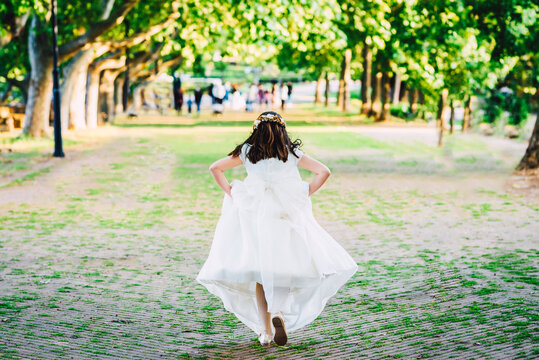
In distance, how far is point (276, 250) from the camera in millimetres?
5258

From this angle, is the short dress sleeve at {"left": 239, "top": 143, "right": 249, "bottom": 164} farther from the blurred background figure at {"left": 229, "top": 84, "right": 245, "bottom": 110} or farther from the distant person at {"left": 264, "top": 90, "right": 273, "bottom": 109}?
the blurred background figure at {"left": 229, "top": 84, "right": 245, "bottom": 110}

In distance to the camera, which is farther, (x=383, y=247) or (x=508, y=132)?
(x=508, y=132)

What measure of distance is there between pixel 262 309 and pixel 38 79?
20.3 meters

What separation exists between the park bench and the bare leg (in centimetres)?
2633

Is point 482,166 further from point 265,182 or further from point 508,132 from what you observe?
point 265,182

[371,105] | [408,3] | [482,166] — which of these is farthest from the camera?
[371,105]

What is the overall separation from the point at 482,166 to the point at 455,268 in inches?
453

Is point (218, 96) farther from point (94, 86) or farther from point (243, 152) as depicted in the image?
point (243, 152)

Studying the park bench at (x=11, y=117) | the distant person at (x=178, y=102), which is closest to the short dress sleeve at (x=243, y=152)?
the park bench at (x=11, y=117)

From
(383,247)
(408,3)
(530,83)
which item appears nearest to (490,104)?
(530,83)

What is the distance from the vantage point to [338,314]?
6.42m

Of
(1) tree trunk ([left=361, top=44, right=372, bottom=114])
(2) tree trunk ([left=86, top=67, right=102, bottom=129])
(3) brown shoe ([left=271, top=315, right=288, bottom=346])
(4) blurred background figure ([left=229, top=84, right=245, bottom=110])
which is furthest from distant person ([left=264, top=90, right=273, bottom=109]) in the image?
(3) brown shoe ([left=271, top=315, right=288, bottom=346])

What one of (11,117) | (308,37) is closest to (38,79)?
(11,117)

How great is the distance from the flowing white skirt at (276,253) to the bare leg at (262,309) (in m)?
0.09
